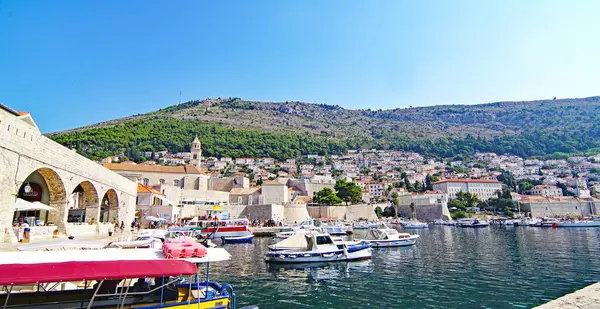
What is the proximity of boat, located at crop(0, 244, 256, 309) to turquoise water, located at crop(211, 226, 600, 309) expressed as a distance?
373cm

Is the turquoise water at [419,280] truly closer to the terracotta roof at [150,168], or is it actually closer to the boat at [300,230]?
the boat at [300,230]

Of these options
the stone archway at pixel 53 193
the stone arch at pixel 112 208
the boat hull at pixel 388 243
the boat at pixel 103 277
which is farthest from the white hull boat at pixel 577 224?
the stone archway at pixel 53 193

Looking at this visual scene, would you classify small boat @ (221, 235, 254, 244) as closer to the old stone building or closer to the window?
the old stone building

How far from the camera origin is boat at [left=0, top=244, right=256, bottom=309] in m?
4.44

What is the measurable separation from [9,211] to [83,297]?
36.2ft

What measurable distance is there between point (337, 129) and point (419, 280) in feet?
493

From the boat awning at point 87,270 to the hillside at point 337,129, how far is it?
7949 cm

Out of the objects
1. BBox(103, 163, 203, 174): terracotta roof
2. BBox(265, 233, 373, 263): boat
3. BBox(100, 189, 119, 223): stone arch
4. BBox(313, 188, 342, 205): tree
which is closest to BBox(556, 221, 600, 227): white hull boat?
BBox(313, 188, 342, 205): tree

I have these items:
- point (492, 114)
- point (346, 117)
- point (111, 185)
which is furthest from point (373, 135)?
point (111, 185)

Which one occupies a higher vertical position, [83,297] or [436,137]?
[436,137]

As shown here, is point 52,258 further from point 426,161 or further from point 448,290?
point 426,161

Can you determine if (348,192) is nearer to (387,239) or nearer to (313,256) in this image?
(387,239)

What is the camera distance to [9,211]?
13266mm

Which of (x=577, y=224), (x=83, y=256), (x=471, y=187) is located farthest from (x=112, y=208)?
(x=471, y=187)
